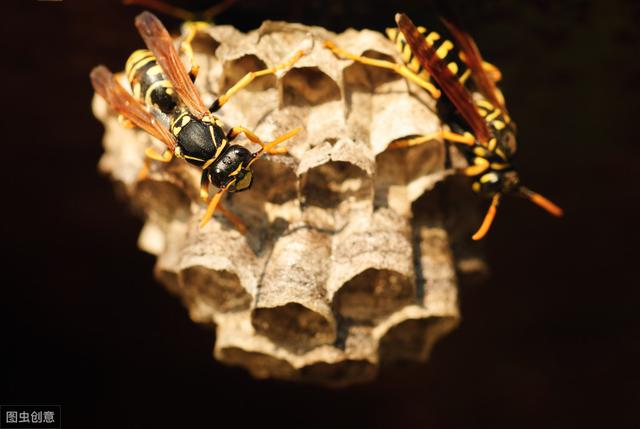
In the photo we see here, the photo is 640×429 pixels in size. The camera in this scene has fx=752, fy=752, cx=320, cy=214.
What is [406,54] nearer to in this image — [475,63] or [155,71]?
[475,63]

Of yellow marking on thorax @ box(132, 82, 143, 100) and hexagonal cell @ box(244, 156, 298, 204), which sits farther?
yellow marking on thorax @ box(132, 82, 143, 100)

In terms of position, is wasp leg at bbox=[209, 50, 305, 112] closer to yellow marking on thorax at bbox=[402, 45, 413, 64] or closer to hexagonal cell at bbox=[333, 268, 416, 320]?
yellow marking on thorax at bbox=[402, 45, 413, 64]

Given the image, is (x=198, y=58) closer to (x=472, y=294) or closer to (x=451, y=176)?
(x=451, y=176)

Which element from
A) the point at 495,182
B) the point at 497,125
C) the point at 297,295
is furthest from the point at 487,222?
the point at 297,295

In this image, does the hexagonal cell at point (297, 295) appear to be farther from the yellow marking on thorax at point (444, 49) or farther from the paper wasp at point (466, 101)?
the yellow marking on thorax at point (444, 49)

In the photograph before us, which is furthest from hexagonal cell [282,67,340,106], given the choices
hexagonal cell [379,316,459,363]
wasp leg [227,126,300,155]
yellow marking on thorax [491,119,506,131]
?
hexagonal cell [379,316,459,363]

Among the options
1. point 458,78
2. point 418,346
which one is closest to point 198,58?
point 458,78
